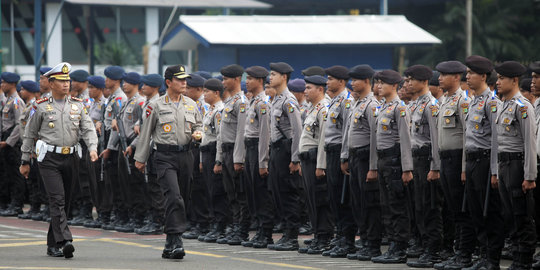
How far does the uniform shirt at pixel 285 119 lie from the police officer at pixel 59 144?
2356 mm

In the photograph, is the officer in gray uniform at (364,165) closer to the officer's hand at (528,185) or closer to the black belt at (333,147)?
the black belt at (333,147)

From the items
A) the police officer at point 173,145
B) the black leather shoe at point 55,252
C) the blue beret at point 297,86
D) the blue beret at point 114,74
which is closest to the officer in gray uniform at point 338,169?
the police officer at point 173,145

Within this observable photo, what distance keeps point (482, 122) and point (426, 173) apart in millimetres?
1222

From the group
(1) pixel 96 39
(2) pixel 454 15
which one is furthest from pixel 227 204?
(1) pixel 96 39

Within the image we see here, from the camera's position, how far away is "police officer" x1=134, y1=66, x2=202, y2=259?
1167 centimetres

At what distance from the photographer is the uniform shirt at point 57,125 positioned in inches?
472

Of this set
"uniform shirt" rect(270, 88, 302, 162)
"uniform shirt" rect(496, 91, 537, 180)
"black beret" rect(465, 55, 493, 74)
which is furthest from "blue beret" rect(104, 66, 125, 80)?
"uniform shirt" rect(496, 91, 537, 180)

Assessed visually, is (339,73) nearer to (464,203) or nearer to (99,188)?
(464,203)

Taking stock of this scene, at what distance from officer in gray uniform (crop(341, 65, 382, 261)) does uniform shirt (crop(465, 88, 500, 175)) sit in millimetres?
1443

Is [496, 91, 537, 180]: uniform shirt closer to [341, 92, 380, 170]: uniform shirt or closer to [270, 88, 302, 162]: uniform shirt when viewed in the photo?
[341, 92, 380, 170]: uniform shirt

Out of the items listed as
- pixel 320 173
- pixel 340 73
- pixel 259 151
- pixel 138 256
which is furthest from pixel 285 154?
pixel 138 256

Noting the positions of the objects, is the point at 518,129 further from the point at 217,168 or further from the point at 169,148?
the point at 217,168

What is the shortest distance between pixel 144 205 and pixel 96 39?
37.6 m

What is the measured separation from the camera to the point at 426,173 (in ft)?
37.7
